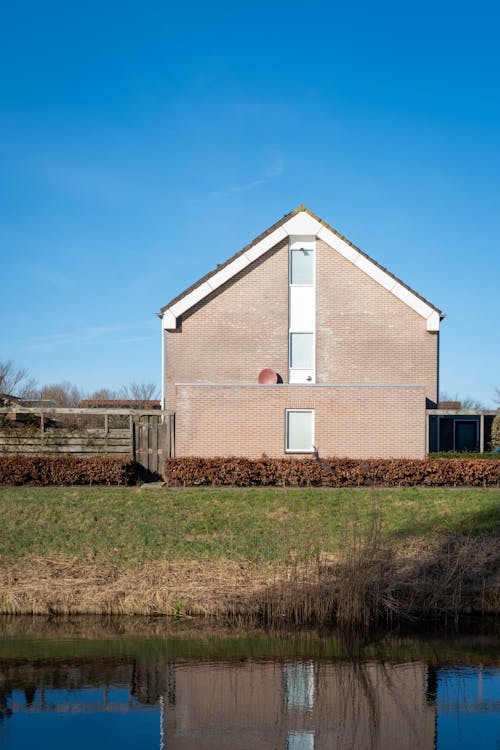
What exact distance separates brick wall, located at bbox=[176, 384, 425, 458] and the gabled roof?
3803 mm

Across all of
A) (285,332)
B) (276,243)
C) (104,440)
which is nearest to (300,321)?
(285,332)

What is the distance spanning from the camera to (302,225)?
27.1 metres

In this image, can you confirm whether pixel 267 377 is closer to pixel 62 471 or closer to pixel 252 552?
pixel 62 471

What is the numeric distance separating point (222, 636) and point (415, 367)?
1697 centimetres

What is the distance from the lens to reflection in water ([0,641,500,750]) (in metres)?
8.13

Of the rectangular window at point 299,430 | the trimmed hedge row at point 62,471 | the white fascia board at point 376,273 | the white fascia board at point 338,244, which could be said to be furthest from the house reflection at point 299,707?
the white fascia board at point 338,244

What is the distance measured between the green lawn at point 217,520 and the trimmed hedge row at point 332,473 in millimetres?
1012

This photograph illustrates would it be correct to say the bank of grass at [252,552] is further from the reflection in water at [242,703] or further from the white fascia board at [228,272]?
the white fascia board at [228,272]

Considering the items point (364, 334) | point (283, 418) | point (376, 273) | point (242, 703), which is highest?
point (376, 273)

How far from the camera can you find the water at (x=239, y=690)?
8195mm

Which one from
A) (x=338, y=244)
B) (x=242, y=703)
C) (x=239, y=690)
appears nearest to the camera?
(x=242, y=703)

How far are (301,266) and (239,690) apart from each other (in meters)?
19.8

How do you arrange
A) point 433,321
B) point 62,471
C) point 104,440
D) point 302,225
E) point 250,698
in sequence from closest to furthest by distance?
point 250,698
point 62,471
point 104,440
point 433,321
point 302,225

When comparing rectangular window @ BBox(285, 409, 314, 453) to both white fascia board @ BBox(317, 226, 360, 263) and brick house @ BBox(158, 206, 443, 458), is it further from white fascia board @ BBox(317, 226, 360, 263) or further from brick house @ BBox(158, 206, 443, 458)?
white fascia board @ BBox(317, 226, 360, 263)
